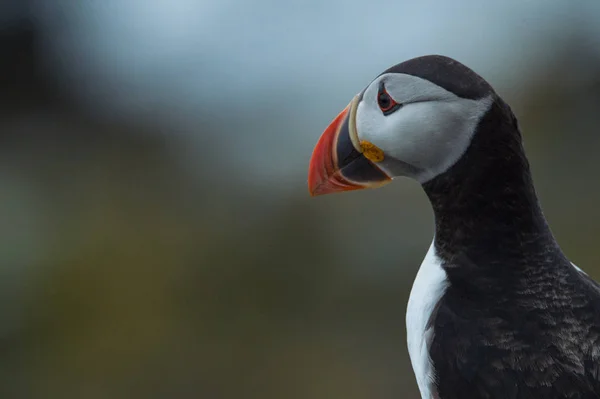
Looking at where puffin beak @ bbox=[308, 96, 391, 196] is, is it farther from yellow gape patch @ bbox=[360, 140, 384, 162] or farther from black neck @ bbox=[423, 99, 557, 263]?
black neck @ bbox=[423, 99, 557, 263]

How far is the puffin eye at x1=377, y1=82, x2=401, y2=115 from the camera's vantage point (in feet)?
4.48

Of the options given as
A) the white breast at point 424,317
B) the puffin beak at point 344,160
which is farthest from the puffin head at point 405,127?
the white breast at point 424,317

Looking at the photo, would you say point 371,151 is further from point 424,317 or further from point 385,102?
point 424,317

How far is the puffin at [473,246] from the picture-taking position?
120cm

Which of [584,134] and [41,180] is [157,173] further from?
[584,134]

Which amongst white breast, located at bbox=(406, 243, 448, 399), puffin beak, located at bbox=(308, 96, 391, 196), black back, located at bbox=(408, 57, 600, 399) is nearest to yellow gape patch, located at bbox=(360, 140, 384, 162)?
puffin beak, located at bbox=(308, 96, 391, 196)

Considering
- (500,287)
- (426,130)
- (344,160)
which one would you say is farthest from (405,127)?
(500,287)

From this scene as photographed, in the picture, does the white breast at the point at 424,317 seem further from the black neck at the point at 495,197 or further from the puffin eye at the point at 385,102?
the puffin eye at the point at 385,102

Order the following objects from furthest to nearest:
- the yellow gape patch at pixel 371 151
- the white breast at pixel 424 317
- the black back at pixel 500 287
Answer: the yellow gape patch at pixel 371 151 < the white breast at pixel 424 317 < the black back at pixel 500 287

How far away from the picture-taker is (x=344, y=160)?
1.46m

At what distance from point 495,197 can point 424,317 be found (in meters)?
0.24

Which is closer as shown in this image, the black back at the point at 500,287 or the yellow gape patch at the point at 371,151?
the black back at the point at 500,287

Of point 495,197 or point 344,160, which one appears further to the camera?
point 344,160

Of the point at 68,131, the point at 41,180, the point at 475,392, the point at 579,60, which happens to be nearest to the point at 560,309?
the point at 475,392
